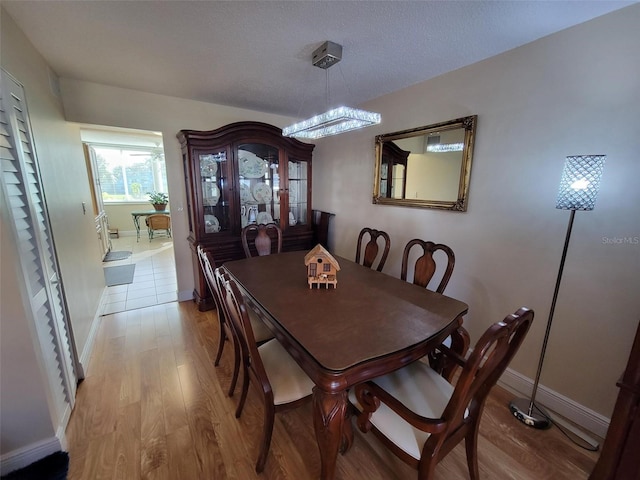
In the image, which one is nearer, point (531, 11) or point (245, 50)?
point (531, 11)

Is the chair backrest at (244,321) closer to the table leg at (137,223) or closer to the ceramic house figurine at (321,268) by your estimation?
the ceramic house figurine at (321,268)

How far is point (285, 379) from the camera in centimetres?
134

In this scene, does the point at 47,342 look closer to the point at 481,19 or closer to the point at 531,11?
the point at 481,19

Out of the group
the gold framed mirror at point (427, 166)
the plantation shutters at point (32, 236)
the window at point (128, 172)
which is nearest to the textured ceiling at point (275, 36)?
the gold framed mirror at point (427, 166)

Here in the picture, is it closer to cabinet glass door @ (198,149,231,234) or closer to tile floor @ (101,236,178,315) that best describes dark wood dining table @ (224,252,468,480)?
cabinet glass door @ (198,149,231,234)

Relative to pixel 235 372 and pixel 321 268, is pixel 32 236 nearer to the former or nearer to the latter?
pixel 235 372

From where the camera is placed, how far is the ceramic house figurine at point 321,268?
1.65 meters

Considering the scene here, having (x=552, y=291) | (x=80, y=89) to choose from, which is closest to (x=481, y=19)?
(x=552, y=291)

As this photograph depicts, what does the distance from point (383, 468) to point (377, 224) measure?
2.01m

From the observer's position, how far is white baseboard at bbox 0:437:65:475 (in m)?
1.27

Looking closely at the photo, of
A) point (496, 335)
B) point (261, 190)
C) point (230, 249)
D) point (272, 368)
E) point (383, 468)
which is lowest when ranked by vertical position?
point (383, 468)

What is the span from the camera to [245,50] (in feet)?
5.83

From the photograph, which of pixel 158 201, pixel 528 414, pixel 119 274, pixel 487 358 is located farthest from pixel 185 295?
pixel 158 201

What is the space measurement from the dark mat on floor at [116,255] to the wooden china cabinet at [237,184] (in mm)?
2925
